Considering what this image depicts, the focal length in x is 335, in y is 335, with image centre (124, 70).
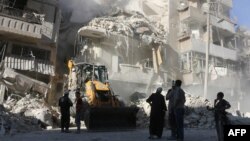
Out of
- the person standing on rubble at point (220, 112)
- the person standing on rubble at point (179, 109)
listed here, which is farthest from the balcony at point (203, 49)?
the person standing on rubble at point (220, 112)

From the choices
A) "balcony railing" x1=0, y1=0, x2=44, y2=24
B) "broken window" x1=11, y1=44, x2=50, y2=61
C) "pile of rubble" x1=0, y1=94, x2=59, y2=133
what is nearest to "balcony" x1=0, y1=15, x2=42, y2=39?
"balcony railing" x1=0, y1=0, x2=44, y2=24

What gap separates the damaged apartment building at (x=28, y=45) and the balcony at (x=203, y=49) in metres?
14.5

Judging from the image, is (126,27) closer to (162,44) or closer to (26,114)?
(162,44)

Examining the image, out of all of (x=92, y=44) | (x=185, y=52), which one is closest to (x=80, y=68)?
(x=92, y=44)

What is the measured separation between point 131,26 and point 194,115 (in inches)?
514

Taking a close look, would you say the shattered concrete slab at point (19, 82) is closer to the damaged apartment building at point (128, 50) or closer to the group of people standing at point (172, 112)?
the damaged apartment building at point (128, 50)

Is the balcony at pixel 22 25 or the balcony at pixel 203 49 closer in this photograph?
the balcony at pixel 22 25

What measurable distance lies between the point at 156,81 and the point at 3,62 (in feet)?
47.8

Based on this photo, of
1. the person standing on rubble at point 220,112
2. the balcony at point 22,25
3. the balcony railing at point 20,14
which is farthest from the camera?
the balcony railing at point 20,14

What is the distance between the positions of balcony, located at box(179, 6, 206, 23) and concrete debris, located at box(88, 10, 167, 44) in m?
3.82

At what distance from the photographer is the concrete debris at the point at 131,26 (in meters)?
28.6

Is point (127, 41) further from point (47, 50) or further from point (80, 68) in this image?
point (80, 68)

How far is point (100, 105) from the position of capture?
15.4 metres

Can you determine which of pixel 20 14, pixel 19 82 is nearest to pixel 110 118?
pixel 19 82
